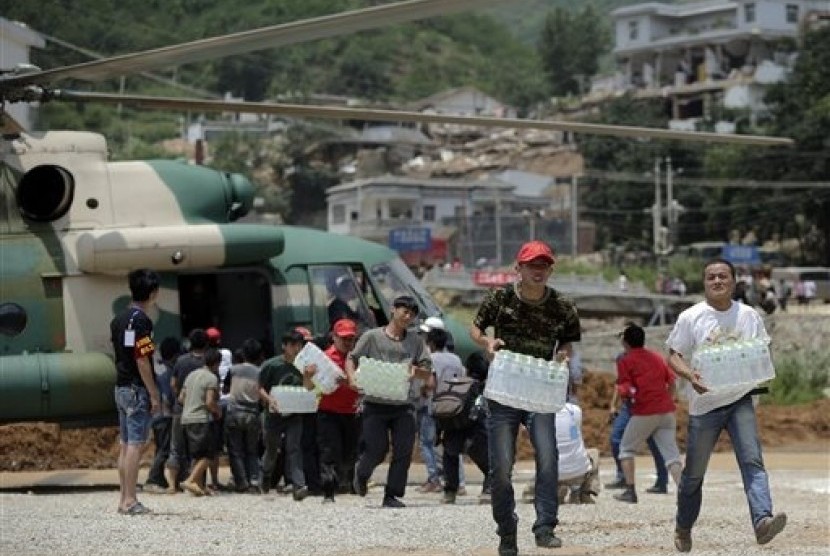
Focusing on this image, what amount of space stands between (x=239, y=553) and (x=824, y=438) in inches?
632

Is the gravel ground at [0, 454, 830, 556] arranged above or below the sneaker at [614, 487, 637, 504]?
above

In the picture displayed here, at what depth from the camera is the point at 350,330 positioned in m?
15.7

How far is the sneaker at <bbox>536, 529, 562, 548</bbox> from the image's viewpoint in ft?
35.5

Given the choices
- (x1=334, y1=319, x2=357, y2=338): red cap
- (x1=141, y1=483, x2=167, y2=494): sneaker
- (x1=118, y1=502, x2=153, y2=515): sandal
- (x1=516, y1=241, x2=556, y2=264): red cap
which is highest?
(x1=516, y1=241, x2=556, y2=264): red cap

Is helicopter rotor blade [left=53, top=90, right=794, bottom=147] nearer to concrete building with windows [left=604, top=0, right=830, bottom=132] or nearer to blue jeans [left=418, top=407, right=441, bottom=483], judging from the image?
blue jeans [left=418, top=407, right=441, bottom=483]

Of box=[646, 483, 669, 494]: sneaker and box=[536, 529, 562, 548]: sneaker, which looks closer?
box=[536, 529, 562, 548]: sneaker

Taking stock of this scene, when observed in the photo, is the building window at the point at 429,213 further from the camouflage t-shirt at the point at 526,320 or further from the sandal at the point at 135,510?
the camouflage t-shirt at the point at 526,320

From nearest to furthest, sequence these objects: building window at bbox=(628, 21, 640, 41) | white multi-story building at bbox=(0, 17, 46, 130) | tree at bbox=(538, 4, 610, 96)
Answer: white multi-story building at bbox=(0, 17, 46, 130)
building window at bbox=(628, 21, 640, 41)
tree at bbox=(538, 4, 610, 96)

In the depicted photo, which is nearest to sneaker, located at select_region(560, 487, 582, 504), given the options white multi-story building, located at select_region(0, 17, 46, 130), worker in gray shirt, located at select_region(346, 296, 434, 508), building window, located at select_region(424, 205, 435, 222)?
worker in gray shirt, located at select_region(346, 296, 434, 508)

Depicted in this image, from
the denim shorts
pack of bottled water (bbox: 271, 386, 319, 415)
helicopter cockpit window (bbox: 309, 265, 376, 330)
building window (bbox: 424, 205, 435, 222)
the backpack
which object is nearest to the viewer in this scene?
the denim shorts

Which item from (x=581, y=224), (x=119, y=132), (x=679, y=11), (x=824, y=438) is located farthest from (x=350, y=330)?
(x=679, y=11)

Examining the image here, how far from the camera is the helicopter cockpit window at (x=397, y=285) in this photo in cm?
1895

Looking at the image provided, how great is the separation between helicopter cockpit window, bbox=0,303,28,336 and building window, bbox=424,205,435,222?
266ft

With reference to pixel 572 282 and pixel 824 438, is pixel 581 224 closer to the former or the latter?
pixel 572 282
